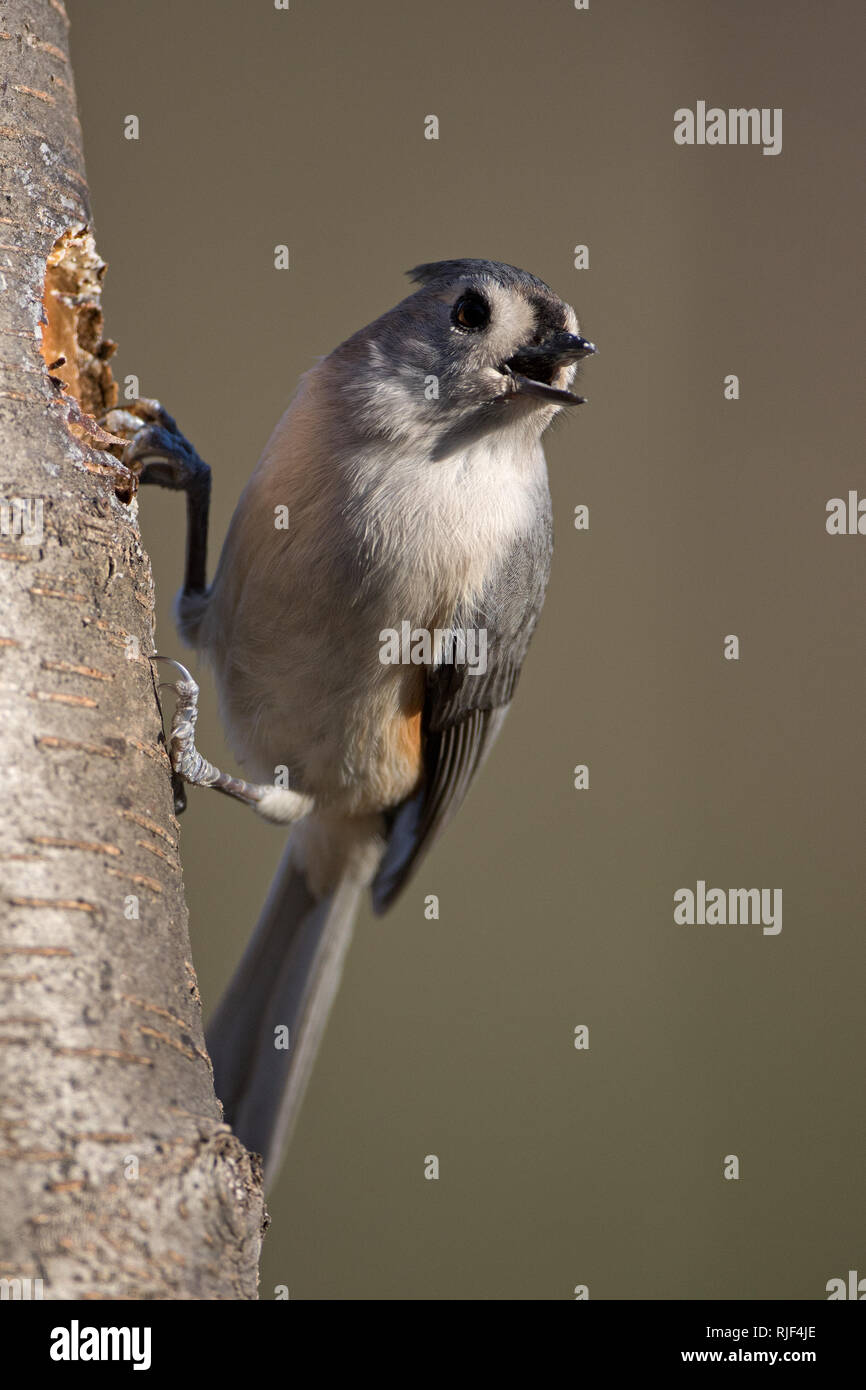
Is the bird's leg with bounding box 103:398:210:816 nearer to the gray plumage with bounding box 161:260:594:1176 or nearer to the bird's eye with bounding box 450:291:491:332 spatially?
the gray plumage with bounding box 161:260:594:1176

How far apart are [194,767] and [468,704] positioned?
1.41 feet

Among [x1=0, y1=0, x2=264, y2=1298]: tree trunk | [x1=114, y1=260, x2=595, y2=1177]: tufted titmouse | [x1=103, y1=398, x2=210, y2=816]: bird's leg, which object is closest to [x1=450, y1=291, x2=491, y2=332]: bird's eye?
[x1=114, y1=260, x2=595, y2=1177]: tufted titmouse

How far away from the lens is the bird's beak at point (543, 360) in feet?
4.36

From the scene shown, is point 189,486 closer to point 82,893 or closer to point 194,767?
point 194,767

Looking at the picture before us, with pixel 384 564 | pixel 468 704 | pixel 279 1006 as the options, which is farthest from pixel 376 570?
pixel 279 1006

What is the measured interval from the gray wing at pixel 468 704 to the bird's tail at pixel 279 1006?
0.09 m

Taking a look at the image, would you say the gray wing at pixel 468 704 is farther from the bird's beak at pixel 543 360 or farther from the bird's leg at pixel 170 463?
the bird's leg at pixel 170 463

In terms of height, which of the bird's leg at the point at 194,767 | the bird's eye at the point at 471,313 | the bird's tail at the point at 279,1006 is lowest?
the bird's tail at the point at 279,1006

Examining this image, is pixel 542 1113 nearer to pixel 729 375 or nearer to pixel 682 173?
pixel 729 375

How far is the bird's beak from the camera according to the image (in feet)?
4.36

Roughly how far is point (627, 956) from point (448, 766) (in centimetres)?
137

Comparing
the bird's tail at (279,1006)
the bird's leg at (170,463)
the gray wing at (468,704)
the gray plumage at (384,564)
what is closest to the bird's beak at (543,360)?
the gray plumage at (384,564)

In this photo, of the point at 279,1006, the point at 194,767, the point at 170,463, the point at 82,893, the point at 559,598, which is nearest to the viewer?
the point at 82,893

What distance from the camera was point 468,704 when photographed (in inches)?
61.0
